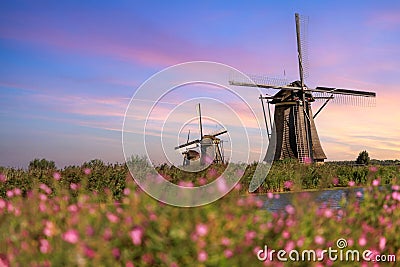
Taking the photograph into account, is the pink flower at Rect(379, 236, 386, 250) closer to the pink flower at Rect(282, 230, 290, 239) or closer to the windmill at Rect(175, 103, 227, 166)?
the pink flower at Rect(282, 230, 290, 239)

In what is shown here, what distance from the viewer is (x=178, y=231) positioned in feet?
13.0

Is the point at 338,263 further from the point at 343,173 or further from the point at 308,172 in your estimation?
the point at 343,173

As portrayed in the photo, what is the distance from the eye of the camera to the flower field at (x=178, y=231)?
3982 millimetres

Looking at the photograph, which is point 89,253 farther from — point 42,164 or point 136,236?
point 42,164

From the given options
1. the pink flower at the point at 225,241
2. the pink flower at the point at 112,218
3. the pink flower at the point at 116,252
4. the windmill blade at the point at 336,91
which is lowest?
the pink flower at the point at 116,252

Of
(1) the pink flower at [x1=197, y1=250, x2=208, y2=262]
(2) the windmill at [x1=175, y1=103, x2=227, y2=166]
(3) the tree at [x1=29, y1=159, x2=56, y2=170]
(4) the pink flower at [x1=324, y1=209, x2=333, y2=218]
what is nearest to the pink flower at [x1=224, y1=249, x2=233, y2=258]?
(1) the pink flower at [x1=197, y1=250, x2=208, y2=262]

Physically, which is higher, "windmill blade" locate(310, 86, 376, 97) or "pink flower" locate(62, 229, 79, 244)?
"windmill blade" locate(310, 86, 376, 97)

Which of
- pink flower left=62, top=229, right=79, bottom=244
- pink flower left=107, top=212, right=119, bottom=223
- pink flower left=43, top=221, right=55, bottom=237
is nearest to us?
pink flower left=62, top=229, right=79, bottom=244

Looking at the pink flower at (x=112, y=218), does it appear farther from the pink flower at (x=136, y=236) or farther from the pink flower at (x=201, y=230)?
the pink flower at (x=201, y=230)

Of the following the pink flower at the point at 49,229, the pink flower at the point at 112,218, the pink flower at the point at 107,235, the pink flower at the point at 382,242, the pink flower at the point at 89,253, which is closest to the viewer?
the pink flower at the point at 89,253

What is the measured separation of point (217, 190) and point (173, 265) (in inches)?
48.7

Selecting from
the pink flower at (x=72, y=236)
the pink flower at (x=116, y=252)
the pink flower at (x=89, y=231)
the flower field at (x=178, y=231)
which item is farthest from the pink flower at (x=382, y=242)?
the pink flower at (x=72, y=236)

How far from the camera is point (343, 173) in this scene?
20359 millimetres

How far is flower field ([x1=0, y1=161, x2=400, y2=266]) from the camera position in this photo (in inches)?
157
